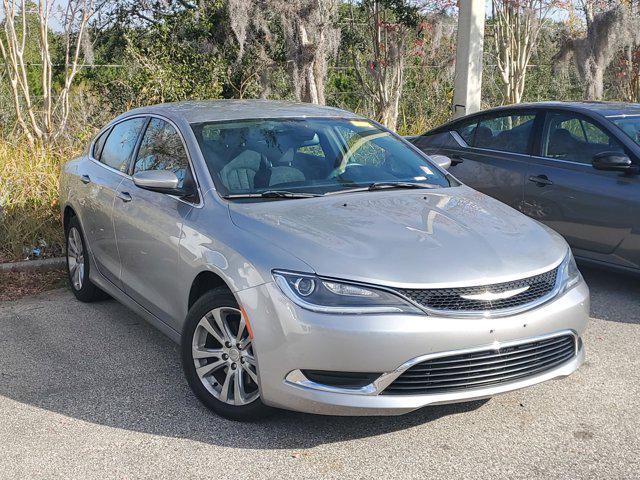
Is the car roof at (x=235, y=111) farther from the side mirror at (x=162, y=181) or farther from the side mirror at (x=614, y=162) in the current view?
the side mirror at (x=614, y=162)

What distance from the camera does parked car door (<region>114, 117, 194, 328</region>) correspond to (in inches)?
180

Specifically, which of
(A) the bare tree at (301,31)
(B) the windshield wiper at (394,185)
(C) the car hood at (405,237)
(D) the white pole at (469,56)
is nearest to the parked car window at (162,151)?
(C) the car hood at (405,237)

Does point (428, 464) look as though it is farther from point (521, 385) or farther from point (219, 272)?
point (219, 272)

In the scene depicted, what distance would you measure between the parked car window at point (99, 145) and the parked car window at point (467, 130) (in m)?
3.39

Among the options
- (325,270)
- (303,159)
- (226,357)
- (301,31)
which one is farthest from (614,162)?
(301,31)

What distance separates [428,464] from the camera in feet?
11.9

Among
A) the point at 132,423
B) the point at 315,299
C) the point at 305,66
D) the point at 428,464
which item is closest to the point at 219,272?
the point at 315,299

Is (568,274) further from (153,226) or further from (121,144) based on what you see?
(121,144)

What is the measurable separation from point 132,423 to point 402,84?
10230 millimetres

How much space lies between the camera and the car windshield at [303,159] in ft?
15.5

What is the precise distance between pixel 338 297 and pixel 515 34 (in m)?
11.8

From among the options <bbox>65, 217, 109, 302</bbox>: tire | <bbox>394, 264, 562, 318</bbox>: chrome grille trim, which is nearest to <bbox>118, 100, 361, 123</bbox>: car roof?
<bbox>65, 217, 109, 302</bbox>: tire

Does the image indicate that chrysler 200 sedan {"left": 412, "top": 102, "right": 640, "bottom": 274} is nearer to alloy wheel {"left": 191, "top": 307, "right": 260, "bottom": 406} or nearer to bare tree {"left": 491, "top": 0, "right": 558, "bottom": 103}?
alloy wheel {"left": 191, "top": 307, "right": 260, "bottom": 406}

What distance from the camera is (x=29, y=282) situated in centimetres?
702
